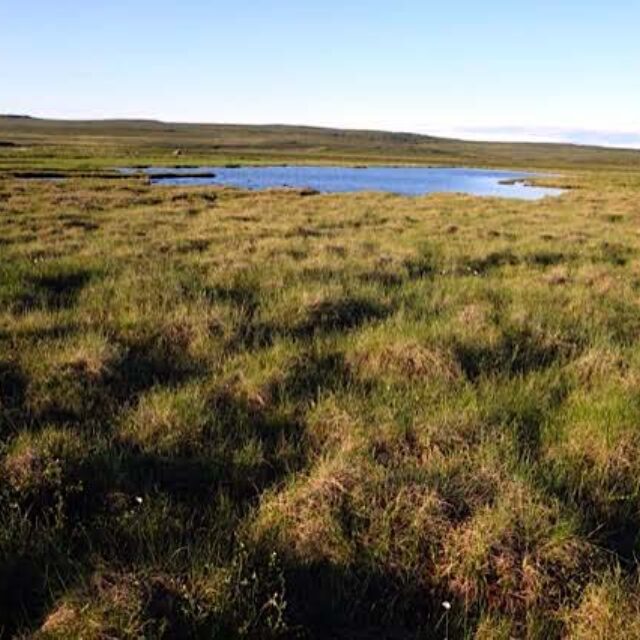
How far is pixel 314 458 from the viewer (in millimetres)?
5410

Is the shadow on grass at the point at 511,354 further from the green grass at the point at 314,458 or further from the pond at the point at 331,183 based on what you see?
the pond at the point at 331,183

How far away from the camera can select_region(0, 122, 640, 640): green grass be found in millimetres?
3746

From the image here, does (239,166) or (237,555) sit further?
(239,166)

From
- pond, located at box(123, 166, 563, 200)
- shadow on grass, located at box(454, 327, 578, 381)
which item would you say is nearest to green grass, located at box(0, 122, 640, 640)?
shadow on grass, located at box(454, 327, 578, 381)

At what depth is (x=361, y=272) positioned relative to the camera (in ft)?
41.9

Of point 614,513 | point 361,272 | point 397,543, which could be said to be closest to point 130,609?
point 397,543

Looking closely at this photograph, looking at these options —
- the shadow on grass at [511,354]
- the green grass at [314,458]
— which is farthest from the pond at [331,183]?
the shadow on grass at [511,354]

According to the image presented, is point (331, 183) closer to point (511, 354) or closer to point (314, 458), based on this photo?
point (511, 354)

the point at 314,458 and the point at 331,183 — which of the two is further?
the point at 331,183

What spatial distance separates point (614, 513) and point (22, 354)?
5.77 m

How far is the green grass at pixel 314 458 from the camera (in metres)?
3.75

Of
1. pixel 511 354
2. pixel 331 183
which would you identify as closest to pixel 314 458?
pixel 511 354

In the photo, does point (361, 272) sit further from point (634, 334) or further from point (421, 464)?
point (421, 464)

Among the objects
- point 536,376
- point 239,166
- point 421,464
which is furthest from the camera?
point 239,166
